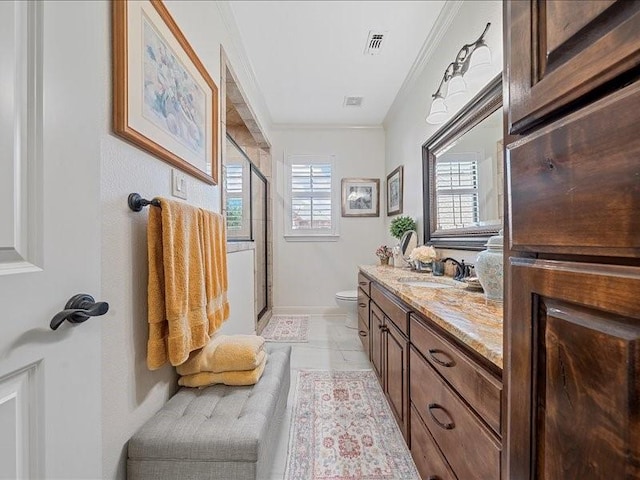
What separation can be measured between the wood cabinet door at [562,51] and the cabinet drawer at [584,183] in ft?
0.09

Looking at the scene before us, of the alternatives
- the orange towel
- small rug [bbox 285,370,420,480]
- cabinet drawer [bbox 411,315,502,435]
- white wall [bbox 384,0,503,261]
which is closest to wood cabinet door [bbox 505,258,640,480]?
cabinet drawer [bbox 411,315,502,435]

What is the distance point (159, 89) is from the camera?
1112 millimetres

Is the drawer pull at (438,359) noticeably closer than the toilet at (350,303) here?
Yes

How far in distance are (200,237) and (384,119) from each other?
3.29 meters

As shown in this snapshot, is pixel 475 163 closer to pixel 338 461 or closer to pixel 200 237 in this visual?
pixel 200 237

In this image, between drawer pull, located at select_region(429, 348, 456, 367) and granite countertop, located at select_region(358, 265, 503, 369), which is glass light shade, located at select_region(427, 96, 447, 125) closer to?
granite countertop, located at select_region(358, 265, 503, 369)

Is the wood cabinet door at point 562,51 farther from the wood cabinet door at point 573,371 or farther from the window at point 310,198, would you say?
the window at point 310,198

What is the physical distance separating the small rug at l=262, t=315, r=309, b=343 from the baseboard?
8 centimetres

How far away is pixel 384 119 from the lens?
3.80 meters

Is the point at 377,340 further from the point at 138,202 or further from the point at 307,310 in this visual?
the point at 307,310

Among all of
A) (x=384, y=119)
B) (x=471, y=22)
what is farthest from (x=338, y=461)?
(x=384, y=119)

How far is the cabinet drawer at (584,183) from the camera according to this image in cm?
32

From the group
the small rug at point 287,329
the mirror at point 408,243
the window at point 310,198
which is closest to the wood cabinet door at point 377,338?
the mirror at point 408,243

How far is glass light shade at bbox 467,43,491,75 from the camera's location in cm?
154
